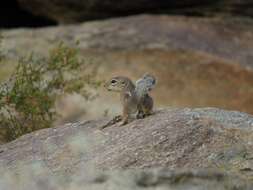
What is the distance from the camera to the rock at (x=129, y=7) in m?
23.0

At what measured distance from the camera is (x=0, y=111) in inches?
552

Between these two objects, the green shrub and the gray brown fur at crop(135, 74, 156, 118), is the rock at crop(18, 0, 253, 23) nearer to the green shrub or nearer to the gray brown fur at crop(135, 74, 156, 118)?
the green shrub

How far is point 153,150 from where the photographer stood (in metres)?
9.43

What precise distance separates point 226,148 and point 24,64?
18.2 ft

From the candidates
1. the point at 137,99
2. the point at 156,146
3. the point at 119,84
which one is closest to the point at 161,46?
the point at 119,84

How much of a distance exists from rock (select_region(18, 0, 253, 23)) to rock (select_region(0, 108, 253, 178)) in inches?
497

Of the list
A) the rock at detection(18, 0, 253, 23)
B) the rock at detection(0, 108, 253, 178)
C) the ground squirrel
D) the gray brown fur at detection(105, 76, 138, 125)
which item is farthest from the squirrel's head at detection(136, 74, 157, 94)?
the rock at detection(18, 0, 253, 23)

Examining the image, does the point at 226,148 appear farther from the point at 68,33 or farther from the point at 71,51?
the point at 68,33

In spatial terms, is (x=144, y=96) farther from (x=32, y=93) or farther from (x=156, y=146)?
(x=32, y=93)

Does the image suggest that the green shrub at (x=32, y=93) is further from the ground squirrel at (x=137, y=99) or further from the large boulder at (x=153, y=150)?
the ground squirrel at (x=137, y=99)

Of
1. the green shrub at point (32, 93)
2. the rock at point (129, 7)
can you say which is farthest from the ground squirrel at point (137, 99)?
the rock at point (129, 7)

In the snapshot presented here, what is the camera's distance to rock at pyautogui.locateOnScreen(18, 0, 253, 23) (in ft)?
75.5

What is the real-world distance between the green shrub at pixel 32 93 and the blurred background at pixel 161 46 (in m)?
3.00

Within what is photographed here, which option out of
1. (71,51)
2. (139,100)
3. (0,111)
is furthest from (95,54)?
(139,100)
